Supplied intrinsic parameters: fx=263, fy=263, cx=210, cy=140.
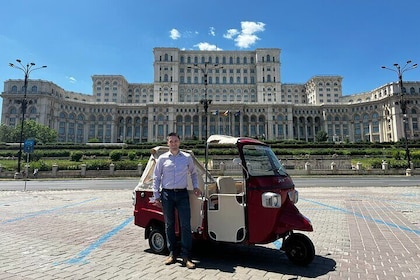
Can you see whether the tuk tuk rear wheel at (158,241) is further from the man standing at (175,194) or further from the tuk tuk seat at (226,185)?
the tuk tuk seat at (226,185)

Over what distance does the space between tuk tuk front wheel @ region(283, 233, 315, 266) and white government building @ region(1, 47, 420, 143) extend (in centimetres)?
8912

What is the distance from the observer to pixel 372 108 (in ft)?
352

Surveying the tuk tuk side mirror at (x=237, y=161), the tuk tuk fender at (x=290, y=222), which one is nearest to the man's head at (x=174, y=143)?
the tuk tuk side mirror at (x=237, y=161)

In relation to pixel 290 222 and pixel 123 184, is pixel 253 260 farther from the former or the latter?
pixel 123 184

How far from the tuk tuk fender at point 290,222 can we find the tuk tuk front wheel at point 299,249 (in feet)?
1.00

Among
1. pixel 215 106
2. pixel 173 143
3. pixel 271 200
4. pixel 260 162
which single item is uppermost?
pixel 215 106

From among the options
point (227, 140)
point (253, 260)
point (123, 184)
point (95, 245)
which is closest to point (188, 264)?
point (253, 260)

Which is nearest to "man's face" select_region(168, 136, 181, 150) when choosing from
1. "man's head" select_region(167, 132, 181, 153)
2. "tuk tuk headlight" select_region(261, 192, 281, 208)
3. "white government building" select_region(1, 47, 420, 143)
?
"man's head" select_region(167, 132, 181, 153)

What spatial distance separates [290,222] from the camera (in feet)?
14.1

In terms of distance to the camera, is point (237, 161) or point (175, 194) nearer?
point (175, 194)

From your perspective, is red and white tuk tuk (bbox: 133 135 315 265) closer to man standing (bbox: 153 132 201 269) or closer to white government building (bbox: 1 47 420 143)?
man standing (bbox: 153 132 201 269)

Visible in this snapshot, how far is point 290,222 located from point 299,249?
64 centimetres

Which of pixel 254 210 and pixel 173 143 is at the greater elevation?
pixel 173 143

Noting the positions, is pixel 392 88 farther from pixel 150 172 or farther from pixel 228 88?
pixel 150 172
